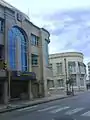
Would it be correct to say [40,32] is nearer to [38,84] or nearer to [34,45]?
[34,45]

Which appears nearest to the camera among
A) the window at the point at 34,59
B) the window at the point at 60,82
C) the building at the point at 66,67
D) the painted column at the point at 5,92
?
the painted column at the point at 5,92

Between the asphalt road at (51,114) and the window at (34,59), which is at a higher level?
the window at (34,59)

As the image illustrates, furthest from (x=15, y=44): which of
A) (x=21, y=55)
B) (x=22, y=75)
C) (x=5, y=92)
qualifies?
(x=5, y=92)

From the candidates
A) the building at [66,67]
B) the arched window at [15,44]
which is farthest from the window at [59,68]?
the arched window at [15,44]

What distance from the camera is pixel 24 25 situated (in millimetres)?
39969

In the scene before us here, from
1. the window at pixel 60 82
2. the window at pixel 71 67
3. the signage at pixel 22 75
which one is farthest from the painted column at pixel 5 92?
the window at pixel 71 67

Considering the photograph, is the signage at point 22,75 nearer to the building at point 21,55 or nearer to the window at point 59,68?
the building at point 21,55

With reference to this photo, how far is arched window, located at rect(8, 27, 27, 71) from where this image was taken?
35906 millimetres

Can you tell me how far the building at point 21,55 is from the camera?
→ 111ft

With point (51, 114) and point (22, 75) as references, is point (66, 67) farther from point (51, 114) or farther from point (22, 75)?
point (51, 114)

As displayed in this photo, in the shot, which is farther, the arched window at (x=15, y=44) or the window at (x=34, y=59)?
the window at (x=34, y=59)

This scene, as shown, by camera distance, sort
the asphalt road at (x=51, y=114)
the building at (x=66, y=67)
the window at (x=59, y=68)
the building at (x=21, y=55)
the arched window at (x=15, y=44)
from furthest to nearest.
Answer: the window at (x=59, y=68)
the building at (x=66, y=67)
the arched window at (x=15, y=44)
the building at (x=21, y=55)
the asphalt road at (x=51, y=114)

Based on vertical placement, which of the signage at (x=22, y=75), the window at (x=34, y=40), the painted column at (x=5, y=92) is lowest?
the painted column at (x=5, y=92)

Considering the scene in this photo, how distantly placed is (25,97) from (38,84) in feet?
18.6
